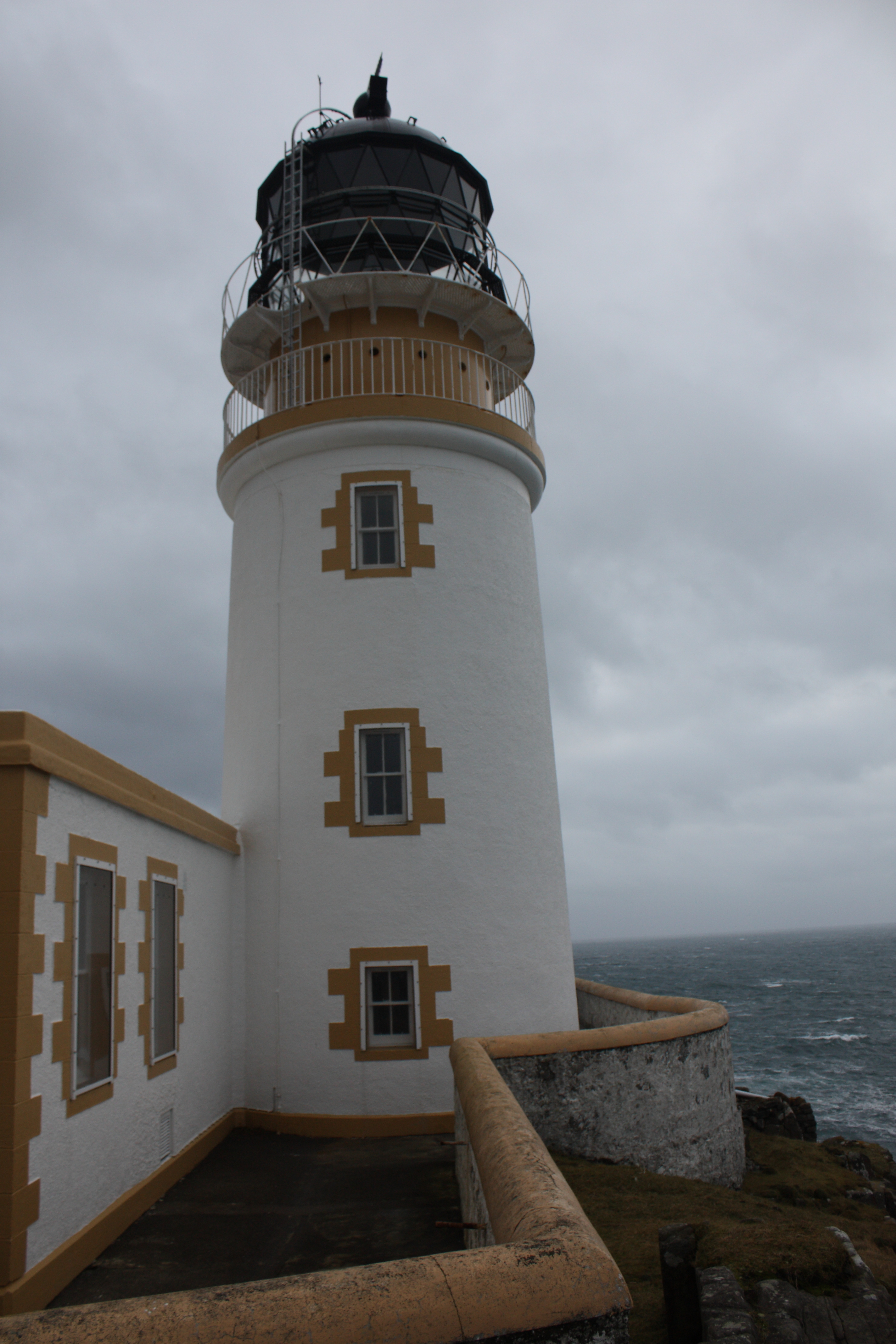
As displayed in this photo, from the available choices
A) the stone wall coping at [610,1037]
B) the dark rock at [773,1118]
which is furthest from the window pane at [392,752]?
the dark rock at [773,1118]

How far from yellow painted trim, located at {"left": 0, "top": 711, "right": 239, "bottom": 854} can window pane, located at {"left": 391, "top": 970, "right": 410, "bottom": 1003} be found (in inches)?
100

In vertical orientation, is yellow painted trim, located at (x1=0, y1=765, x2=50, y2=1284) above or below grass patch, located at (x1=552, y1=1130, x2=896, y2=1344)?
above

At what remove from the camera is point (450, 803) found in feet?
34.9

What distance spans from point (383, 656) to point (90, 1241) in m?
6.61

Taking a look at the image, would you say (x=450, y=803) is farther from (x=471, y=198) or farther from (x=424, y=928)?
(x=471, y=198)

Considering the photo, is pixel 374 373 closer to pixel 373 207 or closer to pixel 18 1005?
pixel 373 207

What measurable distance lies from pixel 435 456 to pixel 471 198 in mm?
5426

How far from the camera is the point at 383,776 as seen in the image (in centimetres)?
1077

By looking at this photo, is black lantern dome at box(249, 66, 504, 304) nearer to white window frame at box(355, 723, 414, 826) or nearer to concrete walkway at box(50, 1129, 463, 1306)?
white window frame at box(355, 723, 414, 826)

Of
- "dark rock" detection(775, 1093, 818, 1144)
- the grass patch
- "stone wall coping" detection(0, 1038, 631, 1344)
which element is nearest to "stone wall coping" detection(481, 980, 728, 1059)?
the grass patch

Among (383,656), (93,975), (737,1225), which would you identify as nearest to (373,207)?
(383,656)

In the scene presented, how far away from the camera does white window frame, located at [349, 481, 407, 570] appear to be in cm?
1141

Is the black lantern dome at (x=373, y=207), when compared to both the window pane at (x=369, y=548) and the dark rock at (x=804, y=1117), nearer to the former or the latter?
the window pane at (x=369, y=548)

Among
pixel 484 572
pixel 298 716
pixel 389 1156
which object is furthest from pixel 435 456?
pixel 389 1156
